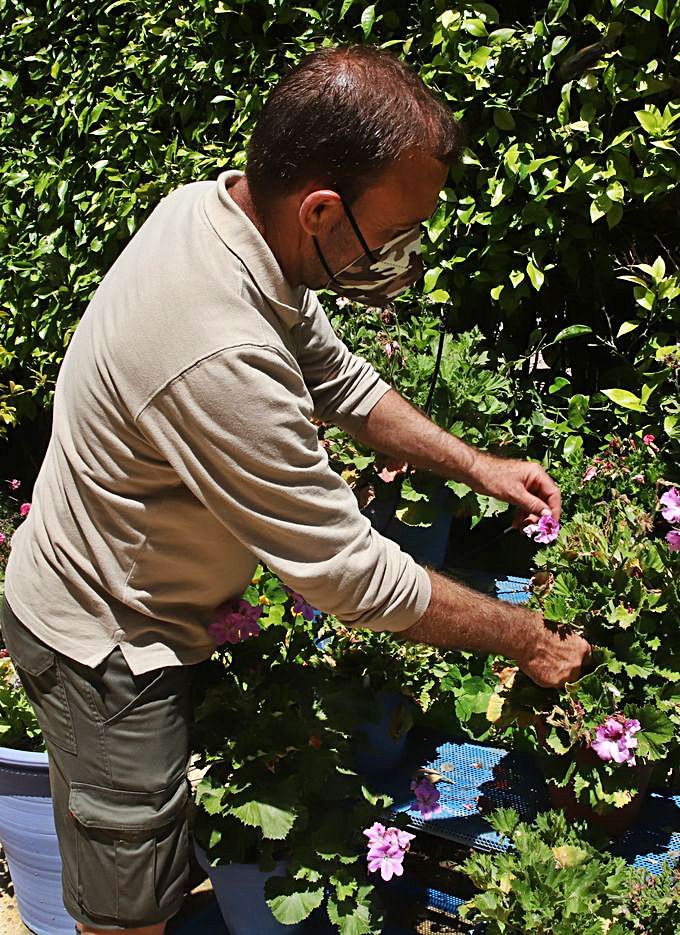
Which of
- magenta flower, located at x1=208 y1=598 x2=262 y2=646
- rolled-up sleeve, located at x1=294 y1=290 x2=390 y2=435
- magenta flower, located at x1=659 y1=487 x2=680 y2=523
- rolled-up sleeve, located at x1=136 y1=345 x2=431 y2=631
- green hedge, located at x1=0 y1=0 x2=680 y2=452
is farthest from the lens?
green hedge, located at x1=0 y1=0 x2=680 y2=452

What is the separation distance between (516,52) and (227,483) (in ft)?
5.90

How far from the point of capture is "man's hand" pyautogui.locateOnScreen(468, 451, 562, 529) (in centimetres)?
230

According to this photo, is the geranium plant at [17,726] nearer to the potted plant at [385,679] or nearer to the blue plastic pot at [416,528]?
the potted plant at [385,679]

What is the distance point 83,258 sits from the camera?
432cm

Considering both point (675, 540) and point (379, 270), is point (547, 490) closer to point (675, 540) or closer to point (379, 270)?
point (675, 540)

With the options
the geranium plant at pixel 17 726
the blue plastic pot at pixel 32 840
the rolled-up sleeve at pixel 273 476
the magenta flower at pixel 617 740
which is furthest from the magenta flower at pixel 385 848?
the geranium plant at pixel 17 726

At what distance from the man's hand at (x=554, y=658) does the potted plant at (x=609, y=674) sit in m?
0.03

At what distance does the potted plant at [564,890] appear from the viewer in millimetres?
1842

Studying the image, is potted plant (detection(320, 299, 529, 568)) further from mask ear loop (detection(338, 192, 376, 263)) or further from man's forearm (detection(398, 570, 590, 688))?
mask ear loop (detection(338, 192, 376, 263))

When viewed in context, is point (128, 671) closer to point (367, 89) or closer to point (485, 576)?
point (367, 89)

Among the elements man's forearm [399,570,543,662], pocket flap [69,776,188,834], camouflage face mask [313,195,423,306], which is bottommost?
pocket flap [69,776,188,834]

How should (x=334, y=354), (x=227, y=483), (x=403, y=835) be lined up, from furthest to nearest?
(x=334, y=354) < (x=403, y=835) < (x=227, y=483)

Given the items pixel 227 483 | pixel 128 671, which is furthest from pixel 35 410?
pixel 227 483

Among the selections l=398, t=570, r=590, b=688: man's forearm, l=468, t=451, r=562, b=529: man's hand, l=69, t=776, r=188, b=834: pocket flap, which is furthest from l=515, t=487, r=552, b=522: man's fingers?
l=69, t=776, r=188, b=834: pocket flap
